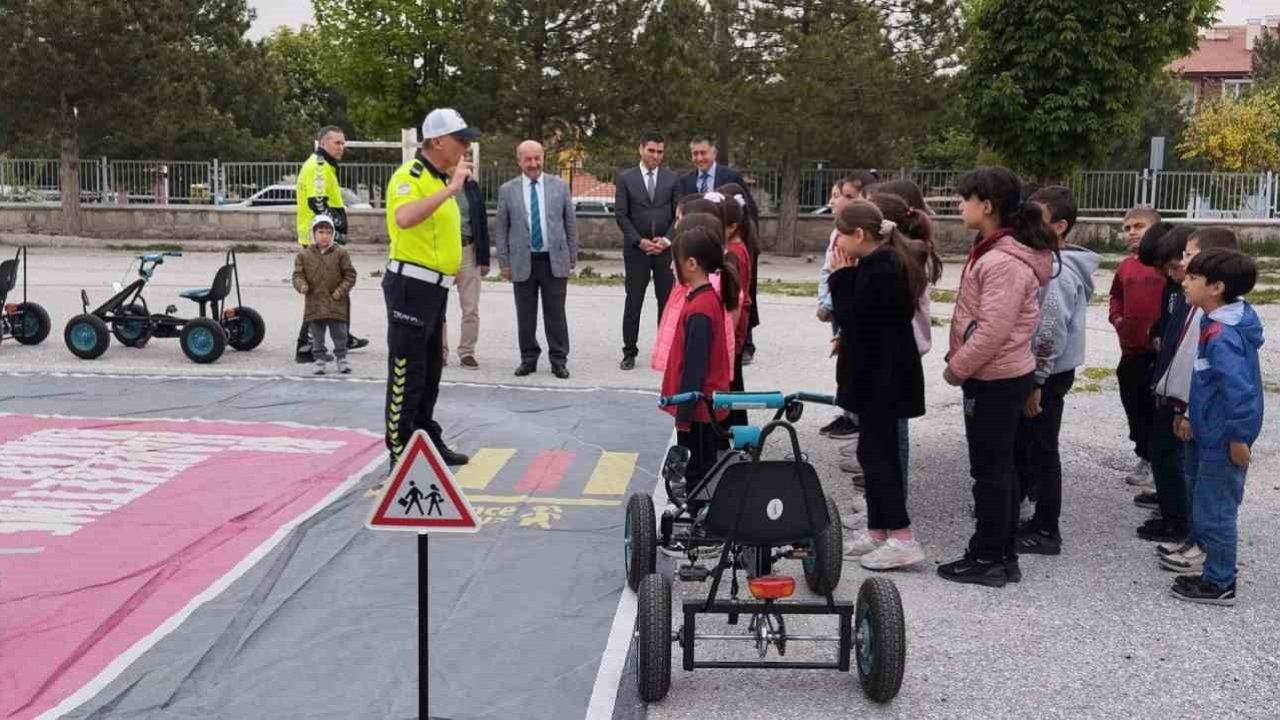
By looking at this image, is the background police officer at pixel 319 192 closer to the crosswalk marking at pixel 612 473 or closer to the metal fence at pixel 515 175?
the crosswalk marking at pixel 612 473

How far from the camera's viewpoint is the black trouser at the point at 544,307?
11805mm

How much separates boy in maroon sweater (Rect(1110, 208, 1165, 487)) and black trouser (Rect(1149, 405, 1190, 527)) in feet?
2.21

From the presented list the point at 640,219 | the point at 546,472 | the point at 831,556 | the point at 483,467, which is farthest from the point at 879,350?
the point at 640,219

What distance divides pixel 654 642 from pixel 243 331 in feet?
29.6

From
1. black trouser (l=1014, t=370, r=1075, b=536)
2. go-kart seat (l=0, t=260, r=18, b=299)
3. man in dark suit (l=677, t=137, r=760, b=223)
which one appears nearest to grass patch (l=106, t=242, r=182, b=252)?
go-kart seat (l=0, t=260, r=18, b=299)

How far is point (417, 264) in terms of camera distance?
781 centimetres

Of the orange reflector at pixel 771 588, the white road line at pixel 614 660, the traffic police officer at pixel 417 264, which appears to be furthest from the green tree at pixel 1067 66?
the orange reflector at pixel 771 588

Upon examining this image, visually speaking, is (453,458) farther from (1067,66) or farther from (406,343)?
(1067,66)

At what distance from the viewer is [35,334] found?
504 inches

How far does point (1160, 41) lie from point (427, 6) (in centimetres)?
1674

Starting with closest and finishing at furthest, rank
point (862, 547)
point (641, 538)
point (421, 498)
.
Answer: point (421, 498) → point (641, 538) → point (862, 547)

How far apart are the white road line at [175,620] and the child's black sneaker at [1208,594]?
424cm

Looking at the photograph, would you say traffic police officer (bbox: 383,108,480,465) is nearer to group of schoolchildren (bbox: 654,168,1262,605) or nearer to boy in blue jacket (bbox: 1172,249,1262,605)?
Result: group of schoolchildren (bbox: 654,168,1262,605)

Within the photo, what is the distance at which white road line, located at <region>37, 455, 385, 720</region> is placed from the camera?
190 inches
